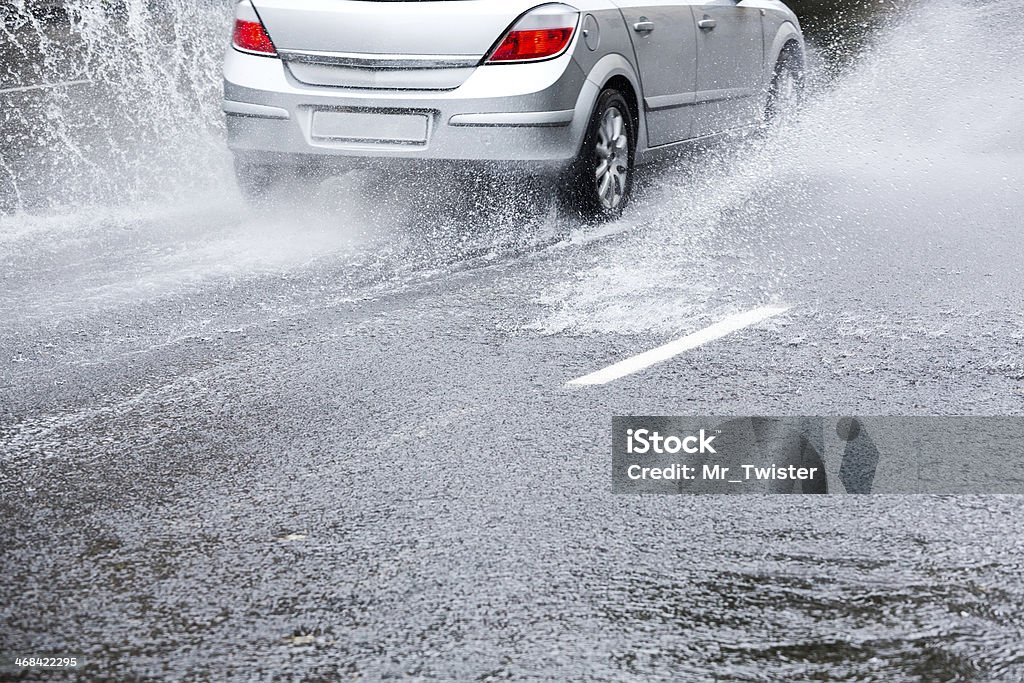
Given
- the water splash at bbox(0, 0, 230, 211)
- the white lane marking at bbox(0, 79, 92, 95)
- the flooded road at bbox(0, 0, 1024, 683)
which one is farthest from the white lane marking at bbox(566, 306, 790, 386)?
the white lane marking at bbox(0, 79, 92, 95)

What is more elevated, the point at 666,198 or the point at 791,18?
the point at 791,18

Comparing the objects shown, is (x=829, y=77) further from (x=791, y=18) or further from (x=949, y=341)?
(x=949, y=341)

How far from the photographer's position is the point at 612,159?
807cm

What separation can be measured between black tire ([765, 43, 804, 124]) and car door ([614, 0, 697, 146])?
5.18 feet

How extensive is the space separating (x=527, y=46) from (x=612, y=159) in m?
0.92

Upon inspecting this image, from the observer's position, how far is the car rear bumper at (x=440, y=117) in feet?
24.3

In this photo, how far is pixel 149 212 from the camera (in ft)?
28.3

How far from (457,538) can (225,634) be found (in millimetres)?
743

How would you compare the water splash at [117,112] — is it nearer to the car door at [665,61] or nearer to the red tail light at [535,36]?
the red tail light at [535,36]

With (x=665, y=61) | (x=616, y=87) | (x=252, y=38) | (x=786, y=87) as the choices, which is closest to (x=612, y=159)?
(x=616, y=87)

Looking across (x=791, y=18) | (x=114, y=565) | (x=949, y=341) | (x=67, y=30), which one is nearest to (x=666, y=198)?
(x=791, y=18)

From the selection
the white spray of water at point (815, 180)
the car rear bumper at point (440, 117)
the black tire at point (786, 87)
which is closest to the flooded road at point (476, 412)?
the white spray of water at point (815, 180)

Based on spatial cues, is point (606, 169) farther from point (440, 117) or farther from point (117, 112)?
point (117, 112)

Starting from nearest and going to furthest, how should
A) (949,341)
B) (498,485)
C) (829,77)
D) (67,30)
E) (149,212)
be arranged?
1. (498,485)
2. (949,341)
3. (149,212)
4. (829,77)
5. (67,30)
